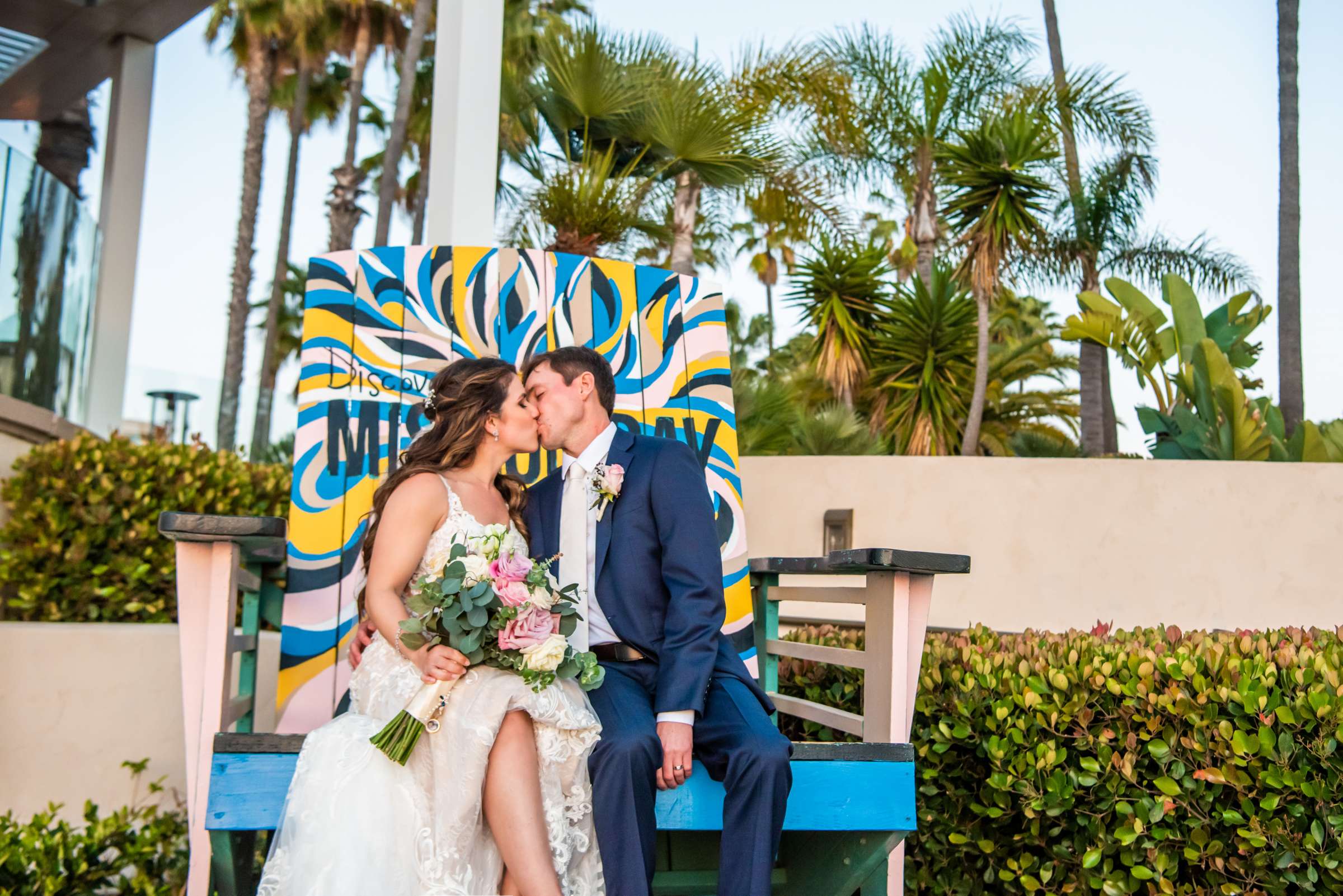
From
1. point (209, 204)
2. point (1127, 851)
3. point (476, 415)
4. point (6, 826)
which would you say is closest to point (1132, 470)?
point (1127, 851)

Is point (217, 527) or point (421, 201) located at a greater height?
point (421, 201)

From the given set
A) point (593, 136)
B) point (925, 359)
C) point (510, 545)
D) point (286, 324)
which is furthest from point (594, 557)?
point (286, 324)

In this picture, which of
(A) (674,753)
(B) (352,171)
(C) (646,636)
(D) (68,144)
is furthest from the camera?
(B) (352,171)

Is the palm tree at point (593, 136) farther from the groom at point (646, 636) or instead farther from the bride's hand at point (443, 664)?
the bride's hand at point (443, 664)

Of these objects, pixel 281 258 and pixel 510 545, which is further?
pixel 281 258

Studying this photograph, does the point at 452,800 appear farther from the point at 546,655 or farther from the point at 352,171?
the point at 352,171

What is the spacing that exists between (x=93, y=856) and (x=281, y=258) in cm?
1811

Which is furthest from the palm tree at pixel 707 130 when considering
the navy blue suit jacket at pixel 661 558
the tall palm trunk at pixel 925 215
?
the navy blue suit jacket at pixel 661 558

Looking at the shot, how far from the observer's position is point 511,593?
7.43 ft

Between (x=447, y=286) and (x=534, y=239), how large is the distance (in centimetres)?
712

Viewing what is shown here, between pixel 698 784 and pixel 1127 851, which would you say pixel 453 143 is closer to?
pixel 698 784

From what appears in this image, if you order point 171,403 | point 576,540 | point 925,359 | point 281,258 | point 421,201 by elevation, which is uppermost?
point 421,201

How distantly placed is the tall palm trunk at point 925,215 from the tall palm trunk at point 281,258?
11.2 meters

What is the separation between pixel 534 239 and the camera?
10.8 metres
